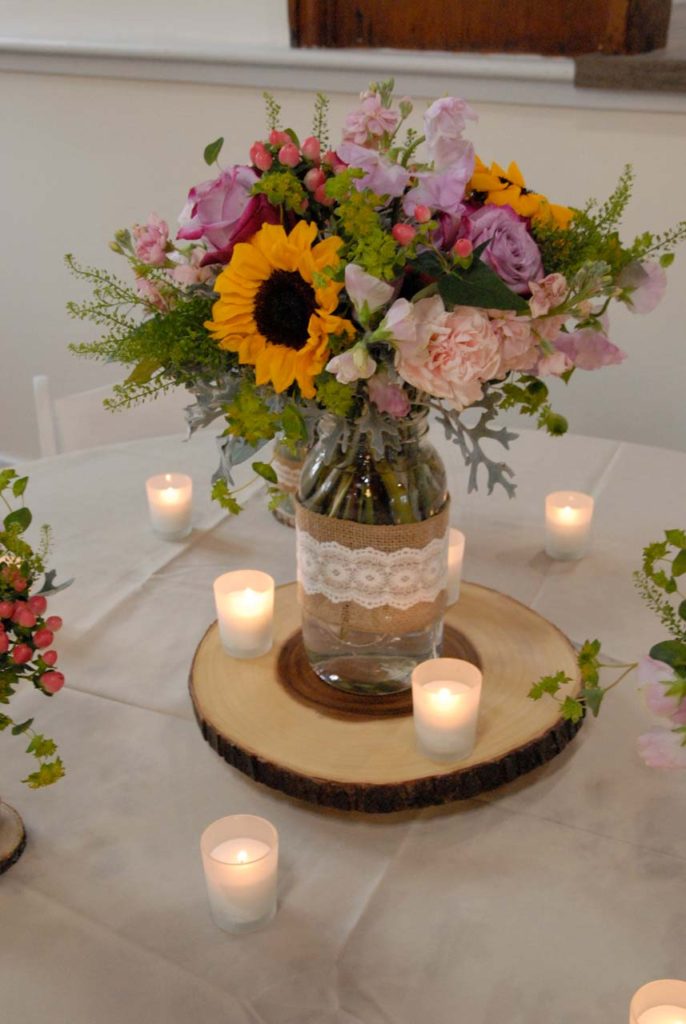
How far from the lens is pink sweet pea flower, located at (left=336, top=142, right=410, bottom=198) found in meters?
0.82

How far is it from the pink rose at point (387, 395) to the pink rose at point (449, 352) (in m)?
0.04

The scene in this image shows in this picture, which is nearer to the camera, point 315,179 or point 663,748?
point 663,748

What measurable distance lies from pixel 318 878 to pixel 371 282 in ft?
1.58

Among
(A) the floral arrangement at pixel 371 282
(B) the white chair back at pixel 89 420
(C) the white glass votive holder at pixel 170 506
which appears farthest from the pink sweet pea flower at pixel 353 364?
(B) the white chair back at pixel 89 420

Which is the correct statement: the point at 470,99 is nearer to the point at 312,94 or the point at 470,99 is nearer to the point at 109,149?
the point at 312,94

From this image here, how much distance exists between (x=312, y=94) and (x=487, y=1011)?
1.91 metres

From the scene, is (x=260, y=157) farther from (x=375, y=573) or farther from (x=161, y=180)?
(x=161, y=180)

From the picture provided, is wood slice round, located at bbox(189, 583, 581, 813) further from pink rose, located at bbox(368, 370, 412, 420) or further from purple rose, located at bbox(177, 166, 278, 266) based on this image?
purple rose, located at bbox(177, 166, 278, 266)

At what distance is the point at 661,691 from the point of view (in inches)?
25.7

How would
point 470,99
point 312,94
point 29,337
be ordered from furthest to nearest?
point 29,337 < point 312,94 < point 470,99

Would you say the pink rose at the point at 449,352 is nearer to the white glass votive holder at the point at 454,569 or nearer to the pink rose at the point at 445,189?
the pink rose at the point at 445,189

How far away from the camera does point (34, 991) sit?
A: 760 millimetres

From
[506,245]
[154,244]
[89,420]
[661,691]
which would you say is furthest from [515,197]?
[89,420]

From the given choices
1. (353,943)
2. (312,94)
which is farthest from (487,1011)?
(312,94)
